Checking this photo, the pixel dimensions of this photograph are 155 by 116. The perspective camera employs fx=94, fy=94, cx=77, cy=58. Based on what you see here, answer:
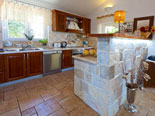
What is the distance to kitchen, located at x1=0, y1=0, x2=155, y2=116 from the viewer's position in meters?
1.44

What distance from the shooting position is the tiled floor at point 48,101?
153 centimetres

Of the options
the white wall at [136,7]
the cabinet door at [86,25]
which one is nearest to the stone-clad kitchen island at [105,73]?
the white wall at [136,7]

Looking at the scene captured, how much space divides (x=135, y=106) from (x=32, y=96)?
2017mm

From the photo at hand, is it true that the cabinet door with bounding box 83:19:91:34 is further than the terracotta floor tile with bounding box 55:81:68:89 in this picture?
Yes

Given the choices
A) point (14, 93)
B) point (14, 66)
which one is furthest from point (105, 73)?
point (14, 66)

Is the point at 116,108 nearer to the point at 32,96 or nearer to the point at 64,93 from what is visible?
the point at 64,93

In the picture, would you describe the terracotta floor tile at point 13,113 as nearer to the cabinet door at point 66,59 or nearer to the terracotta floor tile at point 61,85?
the terracotta floor tile at point 61,85

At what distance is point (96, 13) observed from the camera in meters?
4.50

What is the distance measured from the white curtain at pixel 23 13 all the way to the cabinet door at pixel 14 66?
1198 millimetres

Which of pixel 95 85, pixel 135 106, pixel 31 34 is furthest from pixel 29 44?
pixel 135 106

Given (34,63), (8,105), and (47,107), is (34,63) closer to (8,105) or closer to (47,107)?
(8,105)

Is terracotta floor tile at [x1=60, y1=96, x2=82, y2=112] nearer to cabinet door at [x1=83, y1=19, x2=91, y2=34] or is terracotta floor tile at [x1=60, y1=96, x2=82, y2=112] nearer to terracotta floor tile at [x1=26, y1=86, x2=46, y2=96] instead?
terracotta floor tile at [x1=26, y1=86, x2=46, y2=96]

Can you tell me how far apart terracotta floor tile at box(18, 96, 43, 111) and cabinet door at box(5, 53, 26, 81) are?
87cm

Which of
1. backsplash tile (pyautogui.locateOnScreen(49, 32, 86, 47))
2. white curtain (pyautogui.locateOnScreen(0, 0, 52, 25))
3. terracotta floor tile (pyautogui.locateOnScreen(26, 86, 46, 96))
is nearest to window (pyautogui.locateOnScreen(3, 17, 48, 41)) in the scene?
white curtain (pyautogui.locateOnScreen(0, 0, 52, 25))
